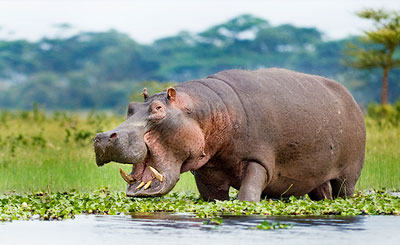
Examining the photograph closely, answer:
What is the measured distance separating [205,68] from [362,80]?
13300 millimetres

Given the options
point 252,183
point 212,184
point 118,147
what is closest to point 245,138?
point 252,183

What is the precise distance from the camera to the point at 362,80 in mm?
57812

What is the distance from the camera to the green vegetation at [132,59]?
63.2 meters

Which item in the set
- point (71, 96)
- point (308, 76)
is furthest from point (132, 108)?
point (71, 96)

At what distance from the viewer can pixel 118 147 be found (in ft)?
23.7

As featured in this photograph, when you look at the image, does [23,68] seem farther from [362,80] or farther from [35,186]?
[35,186]

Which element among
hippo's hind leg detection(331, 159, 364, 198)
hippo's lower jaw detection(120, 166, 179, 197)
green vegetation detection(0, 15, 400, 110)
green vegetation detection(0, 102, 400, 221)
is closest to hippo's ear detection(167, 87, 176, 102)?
hippo's lower jaw detection(120, 166, 179, 197)

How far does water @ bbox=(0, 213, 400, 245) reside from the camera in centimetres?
608

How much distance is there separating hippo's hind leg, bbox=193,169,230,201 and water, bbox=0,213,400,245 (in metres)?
0.91

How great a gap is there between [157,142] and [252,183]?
3.48ft

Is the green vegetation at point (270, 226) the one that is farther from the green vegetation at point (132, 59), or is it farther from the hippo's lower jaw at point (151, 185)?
the green vegetation at point (132, 59)

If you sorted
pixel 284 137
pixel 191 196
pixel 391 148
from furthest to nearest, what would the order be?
pixel 391 148 → pixel 191 196 → pixel 284 137

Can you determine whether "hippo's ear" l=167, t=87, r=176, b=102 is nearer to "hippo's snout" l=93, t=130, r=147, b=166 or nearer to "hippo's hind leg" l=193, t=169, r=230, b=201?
"hippo's snout" l=93, t=130, r=147, b=166

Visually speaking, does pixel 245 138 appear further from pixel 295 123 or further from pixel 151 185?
pixel 151 185
